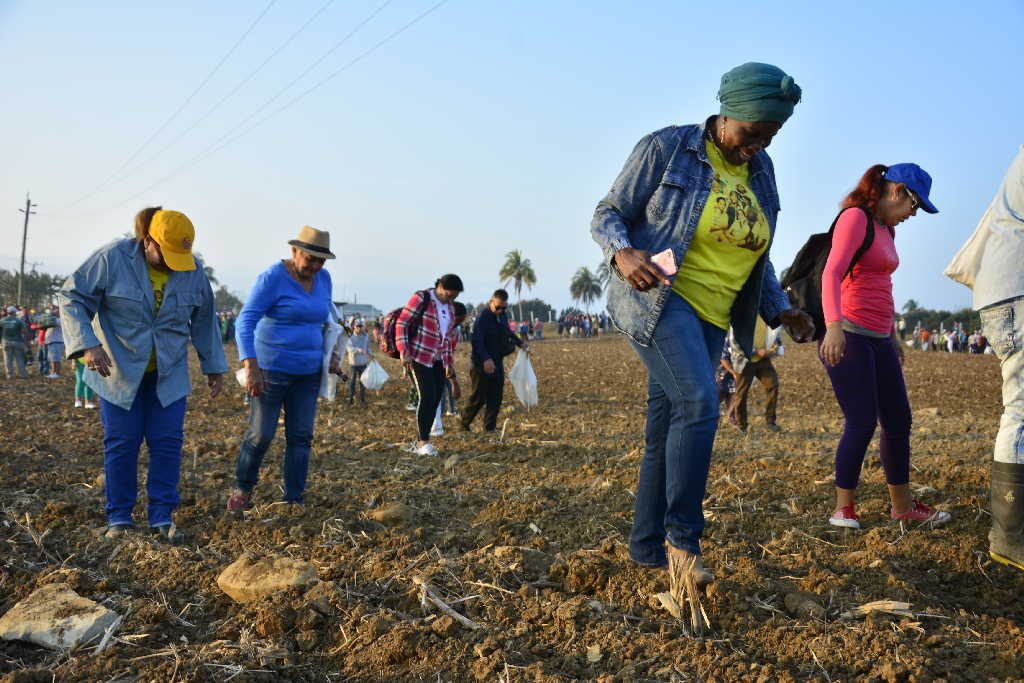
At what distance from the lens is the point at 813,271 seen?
391 centimetres

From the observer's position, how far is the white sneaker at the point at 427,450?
23.4ft

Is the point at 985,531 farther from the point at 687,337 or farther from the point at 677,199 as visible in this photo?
the point at 677,199

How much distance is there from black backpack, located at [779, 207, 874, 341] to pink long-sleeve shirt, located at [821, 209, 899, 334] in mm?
42

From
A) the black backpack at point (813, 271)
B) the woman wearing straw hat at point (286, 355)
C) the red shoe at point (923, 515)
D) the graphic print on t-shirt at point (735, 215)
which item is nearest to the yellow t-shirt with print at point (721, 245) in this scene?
the graphic print on t-shirt at point (735, 215)

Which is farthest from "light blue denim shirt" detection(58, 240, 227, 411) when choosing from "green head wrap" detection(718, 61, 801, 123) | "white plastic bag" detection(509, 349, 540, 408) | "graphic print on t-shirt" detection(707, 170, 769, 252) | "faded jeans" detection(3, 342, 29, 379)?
"faded jeans" detection(3, 342, 29, 379)

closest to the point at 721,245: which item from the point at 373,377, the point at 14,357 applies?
the point at 373,377

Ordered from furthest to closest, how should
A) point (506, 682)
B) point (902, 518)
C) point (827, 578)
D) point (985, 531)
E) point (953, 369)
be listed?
point (953, 369), point (902, 518), point (985, 531), point (827, 578), point (506, 682)

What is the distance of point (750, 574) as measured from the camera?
10.3 feet

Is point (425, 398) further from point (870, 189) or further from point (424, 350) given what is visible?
point (870, 189)

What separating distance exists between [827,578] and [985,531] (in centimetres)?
117

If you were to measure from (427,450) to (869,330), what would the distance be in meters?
4.31

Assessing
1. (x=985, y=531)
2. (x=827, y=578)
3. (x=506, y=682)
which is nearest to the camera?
(x=506, y=682)

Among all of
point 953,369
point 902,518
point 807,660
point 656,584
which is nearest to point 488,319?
point 902,518

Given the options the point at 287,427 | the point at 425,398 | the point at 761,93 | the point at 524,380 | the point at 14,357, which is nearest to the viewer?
the point at 761,93
